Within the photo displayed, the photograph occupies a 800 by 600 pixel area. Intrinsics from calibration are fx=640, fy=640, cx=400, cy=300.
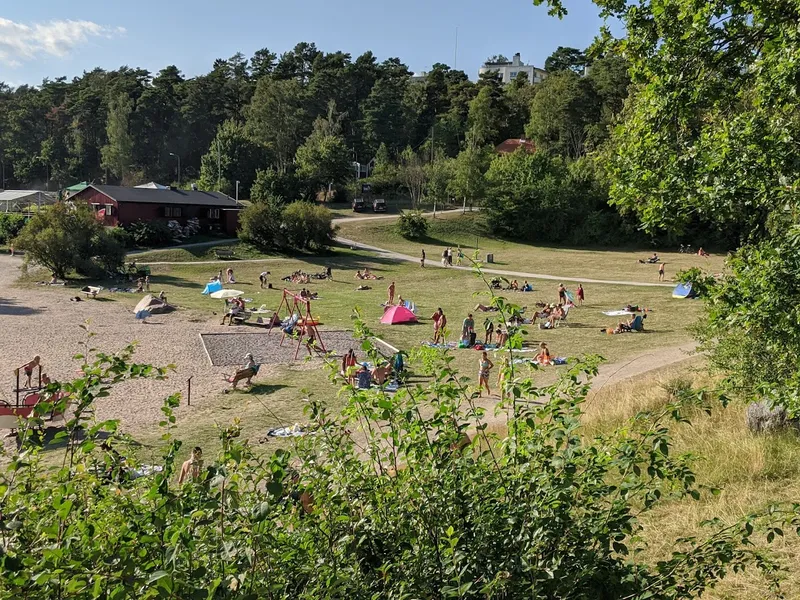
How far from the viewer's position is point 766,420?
9.95 m

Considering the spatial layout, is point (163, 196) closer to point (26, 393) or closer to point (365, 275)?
point (365, 275)

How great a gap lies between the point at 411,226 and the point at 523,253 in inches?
396

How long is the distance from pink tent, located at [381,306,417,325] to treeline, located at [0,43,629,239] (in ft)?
115

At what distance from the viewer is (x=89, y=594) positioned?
2.83 metres

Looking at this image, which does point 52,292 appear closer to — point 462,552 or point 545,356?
point 545,356

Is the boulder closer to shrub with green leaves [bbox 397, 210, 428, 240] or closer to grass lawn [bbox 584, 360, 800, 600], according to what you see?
grass lawn [bbox 584, 360, 800, 600]

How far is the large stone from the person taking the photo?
982 centimetres

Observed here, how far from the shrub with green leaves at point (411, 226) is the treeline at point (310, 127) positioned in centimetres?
785

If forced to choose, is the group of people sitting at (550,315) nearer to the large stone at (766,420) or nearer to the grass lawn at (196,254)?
the large stone at (766,420)

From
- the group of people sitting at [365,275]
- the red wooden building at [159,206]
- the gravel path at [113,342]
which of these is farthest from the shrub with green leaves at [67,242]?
the group of people sitting at [365,275]

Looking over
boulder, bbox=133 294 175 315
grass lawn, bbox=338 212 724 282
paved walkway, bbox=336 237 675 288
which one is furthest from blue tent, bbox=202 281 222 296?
grass lawn, bbox=338 212 724 282

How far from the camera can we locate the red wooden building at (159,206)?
158 ft

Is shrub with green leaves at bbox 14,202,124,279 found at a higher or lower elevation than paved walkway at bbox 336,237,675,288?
→ higher

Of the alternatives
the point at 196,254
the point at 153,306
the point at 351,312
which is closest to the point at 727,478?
the point at 351,312
